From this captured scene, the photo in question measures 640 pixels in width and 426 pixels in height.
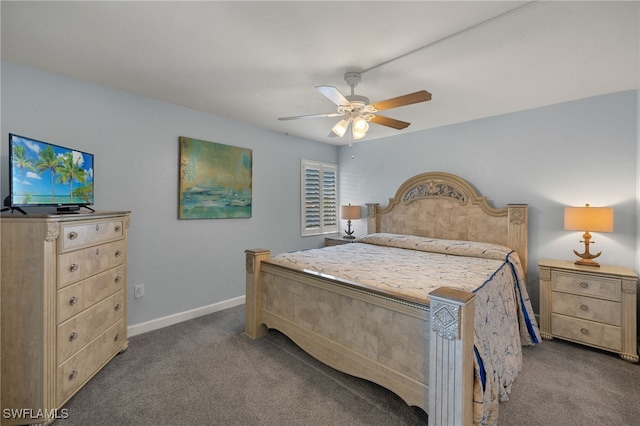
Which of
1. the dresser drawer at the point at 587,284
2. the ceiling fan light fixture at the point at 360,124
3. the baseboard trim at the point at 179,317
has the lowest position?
the baseboard trim at the point at 179,317

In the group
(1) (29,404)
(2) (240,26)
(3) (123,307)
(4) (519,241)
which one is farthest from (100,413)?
(4) (519,241)

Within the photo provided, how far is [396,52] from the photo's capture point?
2008 mm

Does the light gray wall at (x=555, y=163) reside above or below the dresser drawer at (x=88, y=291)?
above

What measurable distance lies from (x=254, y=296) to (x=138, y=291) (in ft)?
4.08

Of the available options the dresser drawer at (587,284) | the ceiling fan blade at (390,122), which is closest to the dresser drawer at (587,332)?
the dresser drawer at (587,284)

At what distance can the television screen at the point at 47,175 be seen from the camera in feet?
5.65

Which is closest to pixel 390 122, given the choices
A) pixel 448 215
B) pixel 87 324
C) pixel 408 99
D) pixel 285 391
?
pixel 408 99

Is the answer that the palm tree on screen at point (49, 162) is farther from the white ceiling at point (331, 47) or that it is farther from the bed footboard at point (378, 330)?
the bed footboard at point (378, 330)

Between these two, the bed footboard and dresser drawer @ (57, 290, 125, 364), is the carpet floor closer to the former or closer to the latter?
the bed footboard

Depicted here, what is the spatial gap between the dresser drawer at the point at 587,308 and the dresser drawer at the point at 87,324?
404 cm

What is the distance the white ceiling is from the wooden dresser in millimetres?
1266

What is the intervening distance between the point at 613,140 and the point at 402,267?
8.25 feet

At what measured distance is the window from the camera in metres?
4.67

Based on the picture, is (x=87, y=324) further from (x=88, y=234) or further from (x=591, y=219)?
(x=591, y=219)
